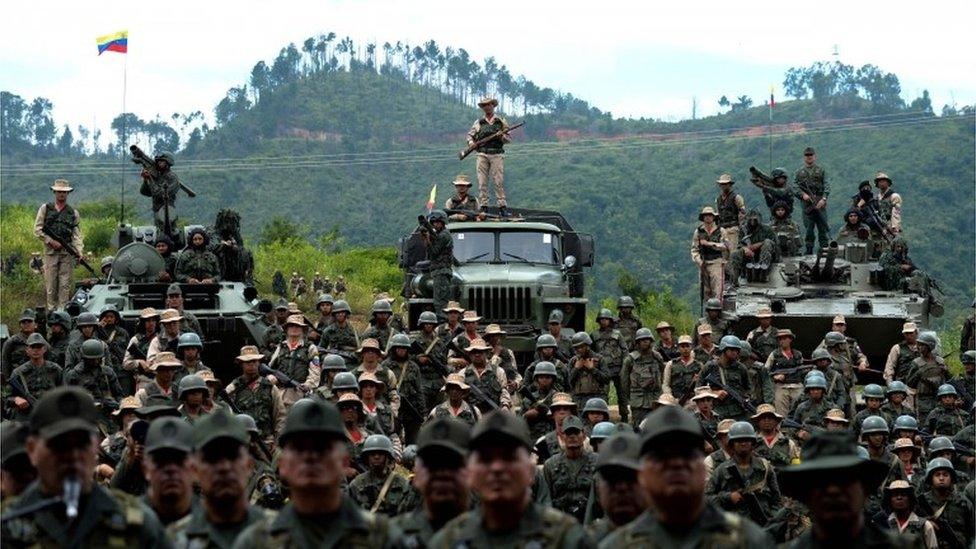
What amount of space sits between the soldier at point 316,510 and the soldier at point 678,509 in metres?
0.88

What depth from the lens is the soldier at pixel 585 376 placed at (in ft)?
66.4

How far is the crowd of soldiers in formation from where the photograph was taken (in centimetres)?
811

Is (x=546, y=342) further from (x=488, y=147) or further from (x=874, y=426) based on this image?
(x=488, y=147)

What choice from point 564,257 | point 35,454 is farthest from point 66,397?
point 564,257

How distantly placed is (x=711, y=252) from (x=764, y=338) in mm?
3823

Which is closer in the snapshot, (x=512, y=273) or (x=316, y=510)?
(x=316, y=510)

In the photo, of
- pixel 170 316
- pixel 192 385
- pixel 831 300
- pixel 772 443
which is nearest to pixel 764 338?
pixel 831 300

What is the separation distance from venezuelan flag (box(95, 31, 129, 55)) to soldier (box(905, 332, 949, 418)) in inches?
454

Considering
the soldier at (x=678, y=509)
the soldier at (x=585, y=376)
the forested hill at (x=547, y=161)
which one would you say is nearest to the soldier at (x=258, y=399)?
the soldier at (x=585, y=376)

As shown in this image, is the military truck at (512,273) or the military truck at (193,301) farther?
the military truck at (512,273)

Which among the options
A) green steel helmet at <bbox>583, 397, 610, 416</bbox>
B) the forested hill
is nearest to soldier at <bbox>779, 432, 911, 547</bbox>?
green steel helmet at <bbox>583, 397, 610, 416</bbox>

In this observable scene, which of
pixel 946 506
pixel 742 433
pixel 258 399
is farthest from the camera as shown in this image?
pixel 258 399

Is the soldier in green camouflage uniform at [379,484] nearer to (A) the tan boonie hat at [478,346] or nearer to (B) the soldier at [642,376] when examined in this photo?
(A) the tan boonie hat at [478,346]

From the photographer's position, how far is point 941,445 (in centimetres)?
1758
